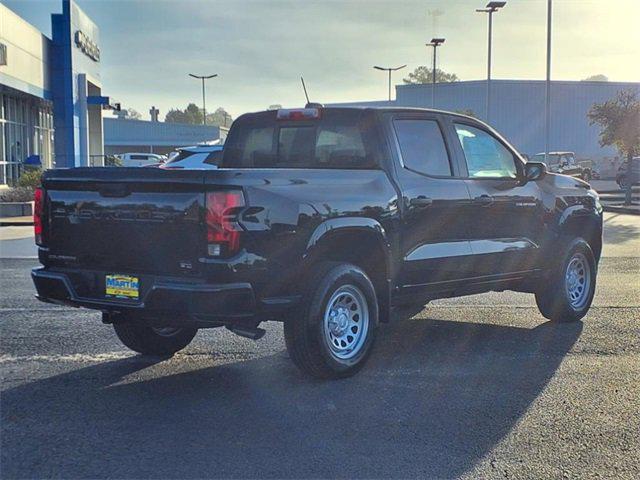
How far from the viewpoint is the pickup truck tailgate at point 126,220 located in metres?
4.69

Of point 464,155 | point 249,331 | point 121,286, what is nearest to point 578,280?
point 464,155

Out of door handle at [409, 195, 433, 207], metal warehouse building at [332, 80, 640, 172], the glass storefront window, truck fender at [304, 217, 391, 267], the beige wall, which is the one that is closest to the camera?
truck fender at [304, 217, 391, 267]

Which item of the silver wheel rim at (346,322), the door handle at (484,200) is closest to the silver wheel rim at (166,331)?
the silver wheel rim at (346,322)

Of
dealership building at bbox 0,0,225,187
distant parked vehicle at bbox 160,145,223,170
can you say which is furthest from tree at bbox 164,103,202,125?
distant parked vehicle at bbox 160,145,223,170

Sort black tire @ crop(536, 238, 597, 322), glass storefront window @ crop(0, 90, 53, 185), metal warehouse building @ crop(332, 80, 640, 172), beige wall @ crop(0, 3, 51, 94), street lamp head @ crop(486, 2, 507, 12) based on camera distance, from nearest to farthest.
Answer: black tire @ crop(536, 238, 597, 322) < beige wall @ crop(0, 3, 51, 94) < glass storefront window @ crop(0, 90, 53, 185) < street lamp head @ crop(486, 2, 507, 12) < metal warehouse building @ crop(332, 80, 640, 172)

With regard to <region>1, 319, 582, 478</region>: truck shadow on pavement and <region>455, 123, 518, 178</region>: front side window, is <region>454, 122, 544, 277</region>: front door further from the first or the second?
<region>1, 319, 582, 478</region>: truck shadow on pavement

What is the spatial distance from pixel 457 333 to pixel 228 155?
9.30ft

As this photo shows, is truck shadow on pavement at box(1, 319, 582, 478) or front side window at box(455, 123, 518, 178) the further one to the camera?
front side window at box(455, 123, 518, 178)

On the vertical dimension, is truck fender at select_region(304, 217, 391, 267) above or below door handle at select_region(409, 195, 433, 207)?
below

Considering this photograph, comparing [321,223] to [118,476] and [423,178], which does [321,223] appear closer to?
[423,178]

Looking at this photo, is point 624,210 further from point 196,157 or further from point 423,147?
point 423,147

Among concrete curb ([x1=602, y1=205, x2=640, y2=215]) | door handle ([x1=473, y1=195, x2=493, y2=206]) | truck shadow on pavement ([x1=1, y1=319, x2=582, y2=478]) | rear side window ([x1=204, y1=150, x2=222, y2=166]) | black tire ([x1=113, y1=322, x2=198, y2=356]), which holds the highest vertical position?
rear side window ([x1=204, y1=150, x2=222, y2=166])

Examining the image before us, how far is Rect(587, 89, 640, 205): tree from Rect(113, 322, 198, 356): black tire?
23174mm

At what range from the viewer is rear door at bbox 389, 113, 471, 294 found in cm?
598
